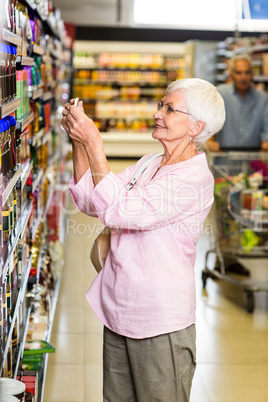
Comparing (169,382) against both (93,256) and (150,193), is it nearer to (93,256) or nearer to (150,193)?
(93,256)

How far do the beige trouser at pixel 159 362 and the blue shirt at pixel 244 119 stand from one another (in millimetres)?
3695

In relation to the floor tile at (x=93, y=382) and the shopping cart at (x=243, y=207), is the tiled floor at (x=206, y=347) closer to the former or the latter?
the floor tile at (x=93, y=382)

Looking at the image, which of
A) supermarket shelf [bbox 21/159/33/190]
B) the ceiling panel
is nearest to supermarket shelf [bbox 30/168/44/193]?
supermarket shelf [bbox 21/159/33/190]

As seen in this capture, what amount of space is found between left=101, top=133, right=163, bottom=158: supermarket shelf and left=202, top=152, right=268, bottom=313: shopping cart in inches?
298

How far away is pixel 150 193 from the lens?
1914 millimetres

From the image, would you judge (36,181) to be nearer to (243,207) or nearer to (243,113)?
(243,207)

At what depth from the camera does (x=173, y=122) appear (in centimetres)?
206

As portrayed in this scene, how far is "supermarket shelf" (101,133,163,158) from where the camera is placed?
40.3ft

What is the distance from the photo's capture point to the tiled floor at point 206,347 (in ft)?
10.9

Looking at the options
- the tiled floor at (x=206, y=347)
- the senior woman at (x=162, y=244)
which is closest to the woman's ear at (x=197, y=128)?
the senior woman at (x=162, y=244)

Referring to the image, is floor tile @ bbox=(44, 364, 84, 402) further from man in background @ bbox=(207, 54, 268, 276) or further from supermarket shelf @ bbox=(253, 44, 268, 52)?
supermarket shelf @ bbox=(253, 44, 268, 52)

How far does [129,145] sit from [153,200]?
10536 millimetres

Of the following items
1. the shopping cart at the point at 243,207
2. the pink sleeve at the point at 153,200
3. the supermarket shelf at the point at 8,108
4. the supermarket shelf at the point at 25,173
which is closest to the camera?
the supermarket shelf at the point at 8,108

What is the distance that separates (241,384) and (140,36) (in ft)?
33.1
